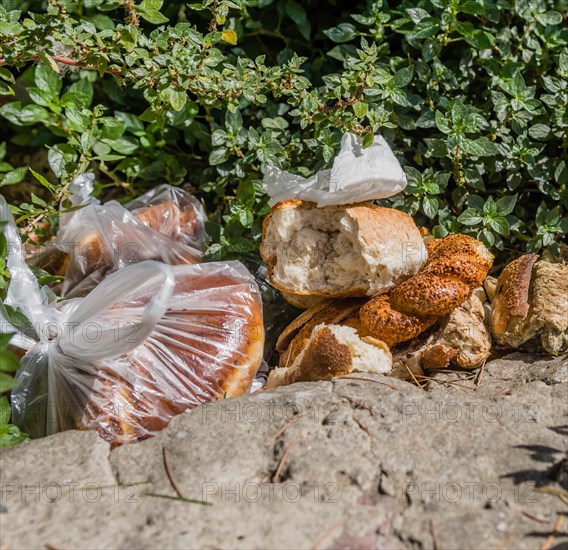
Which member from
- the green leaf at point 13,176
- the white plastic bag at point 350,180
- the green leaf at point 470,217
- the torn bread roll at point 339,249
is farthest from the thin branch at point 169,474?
the green leaf at point 13,176

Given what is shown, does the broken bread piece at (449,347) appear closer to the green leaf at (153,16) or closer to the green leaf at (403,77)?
the green leaf at (403,77)

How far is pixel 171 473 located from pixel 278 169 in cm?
147

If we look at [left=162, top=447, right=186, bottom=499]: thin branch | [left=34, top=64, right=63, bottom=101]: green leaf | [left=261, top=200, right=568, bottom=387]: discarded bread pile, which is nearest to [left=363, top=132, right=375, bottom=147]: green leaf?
[left=261, top=200, right=568, bottom=387]: discarded bread pile

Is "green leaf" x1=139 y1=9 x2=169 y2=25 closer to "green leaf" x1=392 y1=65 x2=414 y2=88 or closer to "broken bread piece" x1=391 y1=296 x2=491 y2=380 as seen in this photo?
"green leaf" x1=392 y1=65 x2=414 y2=88

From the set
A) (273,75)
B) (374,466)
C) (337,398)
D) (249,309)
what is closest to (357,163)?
(273,75)

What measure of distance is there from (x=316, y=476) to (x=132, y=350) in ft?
3.01

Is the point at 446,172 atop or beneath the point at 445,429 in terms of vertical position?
atop

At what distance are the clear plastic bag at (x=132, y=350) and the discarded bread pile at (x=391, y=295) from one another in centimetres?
24

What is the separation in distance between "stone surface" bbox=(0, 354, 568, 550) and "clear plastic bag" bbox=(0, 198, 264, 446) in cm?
26

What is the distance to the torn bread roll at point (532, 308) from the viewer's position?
2580 mm

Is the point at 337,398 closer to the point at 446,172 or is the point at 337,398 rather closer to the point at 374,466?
the point at 374,466

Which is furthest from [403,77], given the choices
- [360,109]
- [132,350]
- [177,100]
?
[132,350]

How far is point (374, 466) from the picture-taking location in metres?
1.98

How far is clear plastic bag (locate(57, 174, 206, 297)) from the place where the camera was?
3129 mm
